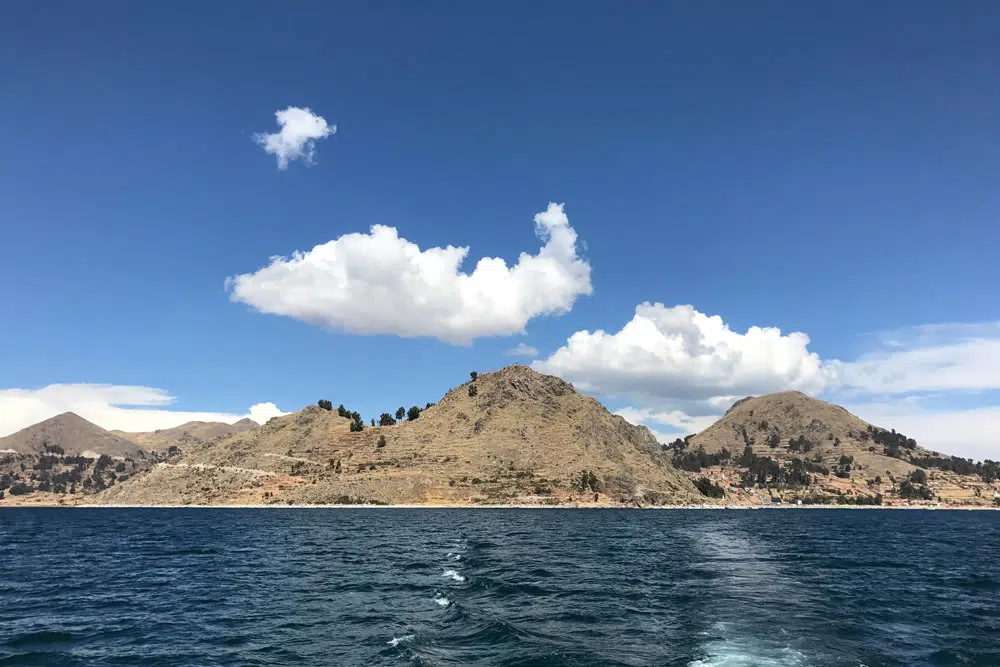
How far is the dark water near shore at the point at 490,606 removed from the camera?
32.5 metres

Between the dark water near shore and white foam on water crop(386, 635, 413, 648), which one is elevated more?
white foam on water crop(386, 635, 413, 648)

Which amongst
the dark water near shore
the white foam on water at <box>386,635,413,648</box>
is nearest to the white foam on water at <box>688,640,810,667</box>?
the dark water near shore

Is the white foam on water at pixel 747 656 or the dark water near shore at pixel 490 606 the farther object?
the dark water near shore at pixel 490 606

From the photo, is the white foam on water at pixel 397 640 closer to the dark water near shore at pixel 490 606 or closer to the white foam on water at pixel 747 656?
the dark water near shore at pixel 490 606

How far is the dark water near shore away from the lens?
32.5m

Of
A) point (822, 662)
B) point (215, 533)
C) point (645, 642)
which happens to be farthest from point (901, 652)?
point (215, 533)

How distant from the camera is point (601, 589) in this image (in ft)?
171

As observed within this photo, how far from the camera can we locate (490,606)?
146 ft

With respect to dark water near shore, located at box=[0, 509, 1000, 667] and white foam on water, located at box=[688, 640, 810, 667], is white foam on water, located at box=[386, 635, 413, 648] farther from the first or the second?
white foam on water, located at box=[688, 640, 810, 667]

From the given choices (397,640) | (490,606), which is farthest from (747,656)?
(397,640)

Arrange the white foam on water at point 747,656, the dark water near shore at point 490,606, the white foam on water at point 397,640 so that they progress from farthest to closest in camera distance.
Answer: the white foam on water at point 397,640 < the dark water near shore at point 490,606 < the white foam on water at point 747,656

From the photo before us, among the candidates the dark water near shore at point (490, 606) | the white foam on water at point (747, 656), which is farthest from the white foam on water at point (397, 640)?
the white foam on water at point (747, 656)

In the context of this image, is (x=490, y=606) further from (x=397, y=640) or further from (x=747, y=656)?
(x=747, y=656)

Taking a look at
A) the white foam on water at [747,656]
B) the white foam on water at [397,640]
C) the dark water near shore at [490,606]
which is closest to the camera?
the white foam on water at [747,656]
